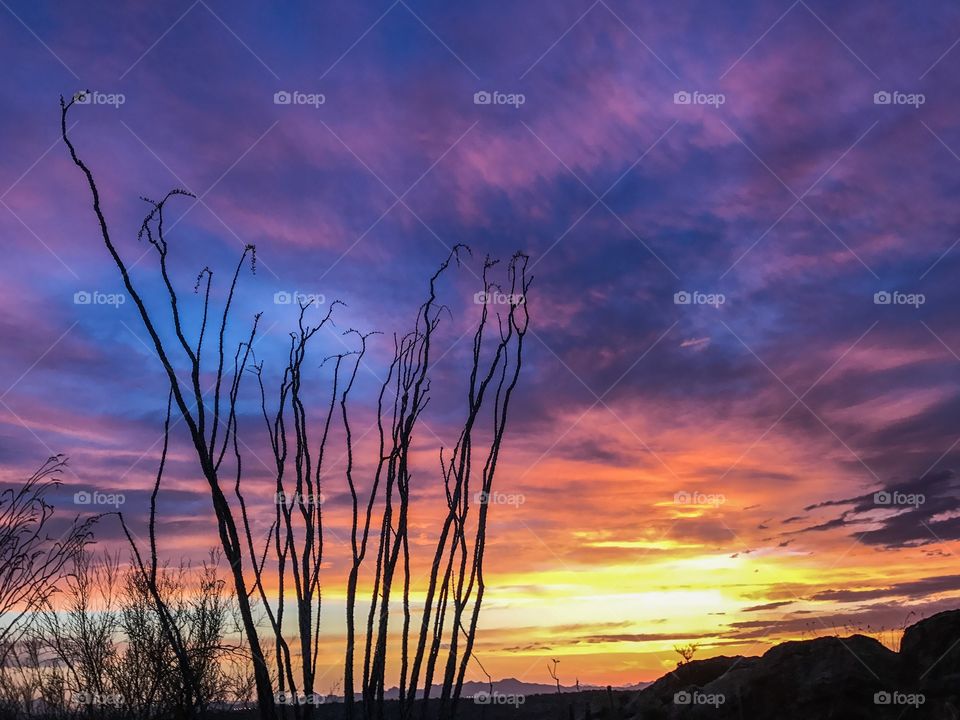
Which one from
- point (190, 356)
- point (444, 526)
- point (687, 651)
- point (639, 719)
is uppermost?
point (190, 356)

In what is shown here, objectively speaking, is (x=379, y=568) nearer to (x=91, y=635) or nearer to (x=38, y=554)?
(x=38, y=554)

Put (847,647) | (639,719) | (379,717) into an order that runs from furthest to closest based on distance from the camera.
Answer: (639,719)
(847,647)
(379,717)

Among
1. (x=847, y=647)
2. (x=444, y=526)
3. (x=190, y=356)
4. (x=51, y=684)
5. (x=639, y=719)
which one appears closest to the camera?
(x=190, y=356)

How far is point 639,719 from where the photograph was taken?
8750 millimetres

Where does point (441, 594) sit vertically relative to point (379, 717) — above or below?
above

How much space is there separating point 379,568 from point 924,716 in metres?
6.45

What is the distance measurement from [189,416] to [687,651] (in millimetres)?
7774

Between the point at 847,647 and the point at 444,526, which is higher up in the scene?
the point at 444,526

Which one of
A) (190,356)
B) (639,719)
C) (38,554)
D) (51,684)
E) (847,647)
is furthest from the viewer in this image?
(51,684)

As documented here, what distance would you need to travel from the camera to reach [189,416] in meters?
2.50

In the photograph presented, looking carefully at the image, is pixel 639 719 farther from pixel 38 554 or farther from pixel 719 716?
pixel 38 554

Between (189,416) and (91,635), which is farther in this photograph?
(91,635)

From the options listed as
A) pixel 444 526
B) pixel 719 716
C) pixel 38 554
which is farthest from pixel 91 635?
pixel 444 526

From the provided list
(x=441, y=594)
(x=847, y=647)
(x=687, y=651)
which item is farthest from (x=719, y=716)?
(x=441, y=594)
